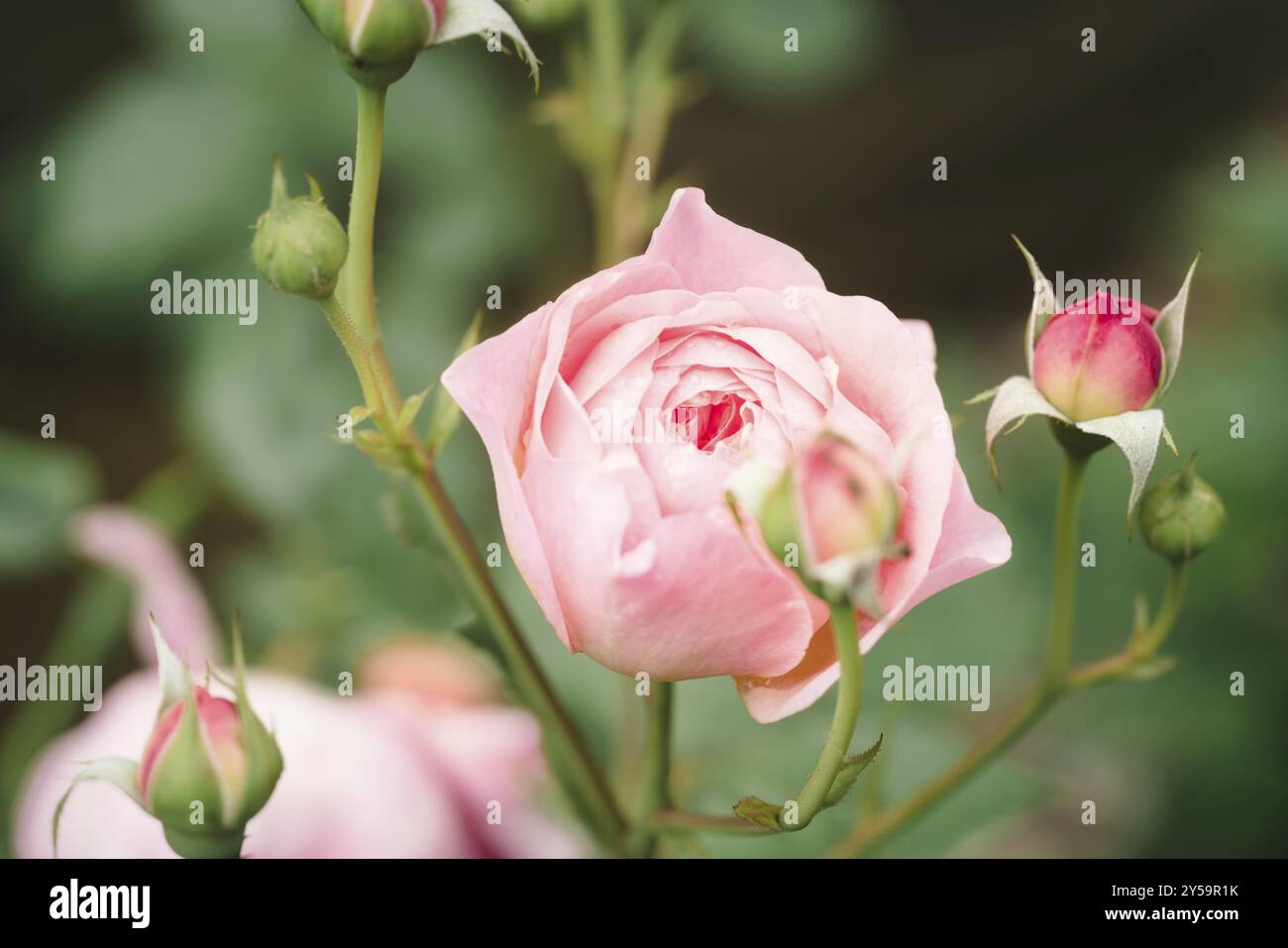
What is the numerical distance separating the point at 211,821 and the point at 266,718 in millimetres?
178

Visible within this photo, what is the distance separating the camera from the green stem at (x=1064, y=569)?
0.50 metres

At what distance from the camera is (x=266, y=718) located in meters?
0.63

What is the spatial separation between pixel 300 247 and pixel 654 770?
240 mm

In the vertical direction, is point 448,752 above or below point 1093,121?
below

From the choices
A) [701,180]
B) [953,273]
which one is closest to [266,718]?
[701,180]

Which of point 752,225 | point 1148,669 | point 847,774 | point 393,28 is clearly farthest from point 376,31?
point 752,225

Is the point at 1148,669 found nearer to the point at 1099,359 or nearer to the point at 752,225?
the point at 1099,359

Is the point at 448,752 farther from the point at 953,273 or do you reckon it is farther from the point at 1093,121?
the point at 1093,121

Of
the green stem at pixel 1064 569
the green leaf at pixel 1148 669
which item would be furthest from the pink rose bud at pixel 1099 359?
the green leaf at pixel 1148 669

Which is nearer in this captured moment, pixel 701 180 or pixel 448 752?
pixel 448 752

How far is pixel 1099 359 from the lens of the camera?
1.46ft

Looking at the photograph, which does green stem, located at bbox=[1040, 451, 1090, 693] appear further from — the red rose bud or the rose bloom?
the red rose bud

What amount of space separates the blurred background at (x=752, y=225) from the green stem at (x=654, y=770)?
50mm
